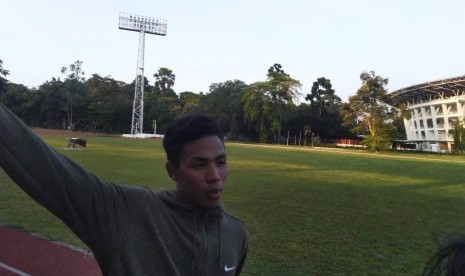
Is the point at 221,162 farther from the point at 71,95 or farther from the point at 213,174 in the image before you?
the point at 71,95

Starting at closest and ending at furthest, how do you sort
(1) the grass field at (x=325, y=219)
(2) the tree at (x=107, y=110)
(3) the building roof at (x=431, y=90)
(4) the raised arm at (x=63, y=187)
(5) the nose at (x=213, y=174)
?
(4) the raised arm at (x=63, y=187) < (5) the nose at (x=213, y=174) < (1) the grass field at (x=325, y=219) < (3) the building roof at (x=431, y=90) < (2) the tree at (x=107, y=110)

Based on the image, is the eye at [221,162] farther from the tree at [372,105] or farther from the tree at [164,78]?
the tree at [164,78]

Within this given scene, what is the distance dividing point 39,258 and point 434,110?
235ft

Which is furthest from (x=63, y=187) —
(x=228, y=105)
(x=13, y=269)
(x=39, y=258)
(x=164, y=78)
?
(x=164, y=78)

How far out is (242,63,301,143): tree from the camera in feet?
207

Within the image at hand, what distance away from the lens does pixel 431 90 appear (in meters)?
68.8

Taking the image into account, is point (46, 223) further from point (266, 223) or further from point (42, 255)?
point (266, 223)

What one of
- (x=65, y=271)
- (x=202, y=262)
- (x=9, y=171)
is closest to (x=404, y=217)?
(x=65, y=271)

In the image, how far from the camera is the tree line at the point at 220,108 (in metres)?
63.5

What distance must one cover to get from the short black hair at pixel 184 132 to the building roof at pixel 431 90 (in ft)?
203

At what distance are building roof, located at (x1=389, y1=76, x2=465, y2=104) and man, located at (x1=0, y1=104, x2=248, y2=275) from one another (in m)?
61.8

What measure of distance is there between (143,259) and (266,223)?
7.13m

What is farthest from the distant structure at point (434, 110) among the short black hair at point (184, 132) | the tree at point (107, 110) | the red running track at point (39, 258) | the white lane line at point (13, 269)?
the short black hair at point (184, 132)

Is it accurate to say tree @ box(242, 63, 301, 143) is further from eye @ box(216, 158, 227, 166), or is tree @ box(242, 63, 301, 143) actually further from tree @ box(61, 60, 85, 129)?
eye @ box(216, 158, 227, 166)
